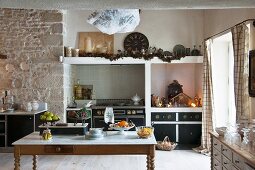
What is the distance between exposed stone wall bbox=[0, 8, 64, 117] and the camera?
25.5ft

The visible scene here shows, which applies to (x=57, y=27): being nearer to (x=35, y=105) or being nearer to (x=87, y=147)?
(x=35, y=105)

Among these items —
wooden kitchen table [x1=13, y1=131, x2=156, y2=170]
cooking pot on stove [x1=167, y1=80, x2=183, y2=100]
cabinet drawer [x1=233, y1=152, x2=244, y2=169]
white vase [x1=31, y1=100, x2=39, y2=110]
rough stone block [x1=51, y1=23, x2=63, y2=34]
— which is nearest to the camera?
cabinet drawer [x1=233, y1=152, x2=244, y2=169]

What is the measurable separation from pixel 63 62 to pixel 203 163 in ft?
12.9

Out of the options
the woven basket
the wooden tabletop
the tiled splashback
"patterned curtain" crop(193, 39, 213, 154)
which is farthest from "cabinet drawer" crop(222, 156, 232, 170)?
the tiled splashback

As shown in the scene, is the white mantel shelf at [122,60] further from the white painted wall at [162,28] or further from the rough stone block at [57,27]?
the rough stone block at [57,27]

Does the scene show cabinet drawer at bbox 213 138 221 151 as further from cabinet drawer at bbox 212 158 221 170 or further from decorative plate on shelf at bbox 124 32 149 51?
decorative plate on shelf at bbox 124 32 149 51

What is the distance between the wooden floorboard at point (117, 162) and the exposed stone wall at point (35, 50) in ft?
5.34

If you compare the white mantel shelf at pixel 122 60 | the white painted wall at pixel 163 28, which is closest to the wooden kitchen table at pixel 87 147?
the white mantel shelf at pixel 122 60

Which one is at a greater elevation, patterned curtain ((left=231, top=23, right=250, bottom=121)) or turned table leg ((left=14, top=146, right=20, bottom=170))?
patterned curtain ((left=231, top=23, right=250, bottom=121))

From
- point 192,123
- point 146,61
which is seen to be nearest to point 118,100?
point 146,61

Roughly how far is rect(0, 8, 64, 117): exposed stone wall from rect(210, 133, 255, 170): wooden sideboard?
425 cm

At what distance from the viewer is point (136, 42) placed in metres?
8.15

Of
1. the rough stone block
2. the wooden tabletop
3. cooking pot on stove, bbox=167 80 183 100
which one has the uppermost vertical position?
the rough stone block

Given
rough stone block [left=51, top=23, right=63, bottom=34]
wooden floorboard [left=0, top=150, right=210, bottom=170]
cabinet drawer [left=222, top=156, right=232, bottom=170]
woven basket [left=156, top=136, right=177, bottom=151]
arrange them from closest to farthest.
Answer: cabinet drawer [left=222, top=156, right=232, bottom=170]
wooden floorboard [left=0, top=150, right=210, bottom=170]
woven basket [left=156, top=136, right=177, bottom=151]
rough stone block [left=51, top=23, right=63, bottom=34]
